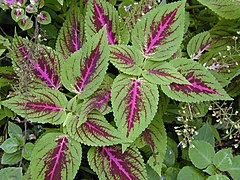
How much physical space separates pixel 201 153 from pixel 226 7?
49 cm

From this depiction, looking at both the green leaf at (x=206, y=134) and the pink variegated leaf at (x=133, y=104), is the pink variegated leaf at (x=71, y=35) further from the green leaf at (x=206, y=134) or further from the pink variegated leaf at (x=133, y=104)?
the green leaf at (x=206, y=134)

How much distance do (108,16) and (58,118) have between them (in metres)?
0.36

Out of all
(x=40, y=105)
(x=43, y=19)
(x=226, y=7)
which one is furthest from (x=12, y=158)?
(x=226, y=7)

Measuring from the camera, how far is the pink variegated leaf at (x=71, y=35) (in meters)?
1.33

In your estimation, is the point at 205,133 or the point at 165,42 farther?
the point at 205,133

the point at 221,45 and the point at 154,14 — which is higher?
the point at 154,14

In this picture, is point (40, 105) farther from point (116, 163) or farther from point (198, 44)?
point (198, 44)

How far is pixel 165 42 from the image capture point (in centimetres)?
119

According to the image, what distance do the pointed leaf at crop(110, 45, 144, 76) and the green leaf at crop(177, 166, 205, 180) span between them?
0.41m

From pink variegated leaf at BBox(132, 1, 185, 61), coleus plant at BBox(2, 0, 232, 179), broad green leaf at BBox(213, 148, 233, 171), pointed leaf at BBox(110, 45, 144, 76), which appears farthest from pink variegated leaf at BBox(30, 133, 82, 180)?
broad green leaf at BBox(213, 148, 233, 171)

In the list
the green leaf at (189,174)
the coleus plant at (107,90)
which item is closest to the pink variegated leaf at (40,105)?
the coleus plant at (107,90)

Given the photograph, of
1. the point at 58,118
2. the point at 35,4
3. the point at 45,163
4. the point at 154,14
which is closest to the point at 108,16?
the point at 154,14

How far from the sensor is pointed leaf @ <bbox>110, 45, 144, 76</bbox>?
1149mm

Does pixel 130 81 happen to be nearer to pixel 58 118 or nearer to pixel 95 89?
pixel 95 89
